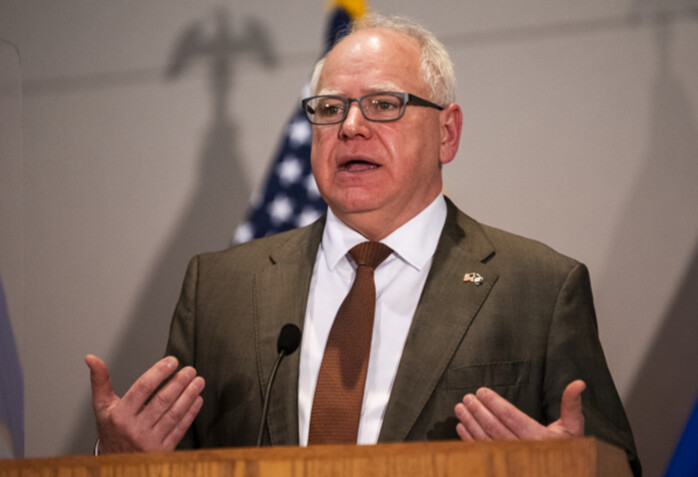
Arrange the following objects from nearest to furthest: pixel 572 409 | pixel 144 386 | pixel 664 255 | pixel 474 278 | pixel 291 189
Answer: pixel 572 409 < pixel 144 386 < pixel 474 278 < pixel 664 255 < pixel 291 189

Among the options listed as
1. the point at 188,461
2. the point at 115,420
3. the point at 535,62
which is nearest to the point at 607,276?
the point at 535,62

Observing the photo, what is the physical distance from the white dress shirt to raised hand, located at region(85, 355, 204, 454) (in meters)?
0.37

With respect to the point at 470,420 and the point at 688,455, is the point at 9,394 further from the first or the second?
the point at 688,455

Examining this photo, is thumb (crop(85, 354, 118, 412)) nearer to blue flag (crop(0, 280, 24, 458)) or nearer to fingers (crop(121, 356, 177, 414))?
fingers (crop(121, 356, 177, 414))

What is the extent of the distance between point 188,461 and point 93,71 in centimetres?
281

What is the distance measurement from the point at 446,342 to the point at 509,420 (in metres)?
0.53

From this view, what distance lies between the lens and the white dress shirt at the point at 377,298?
198cm

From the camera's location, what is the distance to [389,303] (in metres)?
2.11

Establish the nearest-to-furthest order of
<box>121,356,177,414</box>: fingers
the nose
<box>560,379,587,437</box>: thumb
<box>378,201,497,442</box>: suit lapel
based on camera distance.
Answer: <box>560,379,587,437</box>: thumb
<box>121,356,177,414</box>: fingers
<box>378,201,497,442</box>: suit lapel
the nose

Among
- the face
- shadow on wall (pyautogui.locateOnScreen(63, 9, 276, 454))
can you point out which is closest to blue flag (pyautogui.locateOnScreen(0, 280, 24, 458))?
shadow on wall (pyautogui.locateOnScreen(63, 9, 276, 454))

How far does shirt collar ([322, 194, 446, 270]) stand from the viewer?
219 centimetres

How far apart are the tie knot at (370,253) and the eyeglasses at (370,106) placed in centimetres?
34

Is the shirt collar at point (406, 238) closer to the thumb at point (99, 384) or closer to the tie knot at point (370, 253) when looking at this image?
the tie knot at point (370, 253)

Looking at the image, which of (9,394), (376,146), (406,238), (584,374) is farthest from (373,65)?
(9,394)
